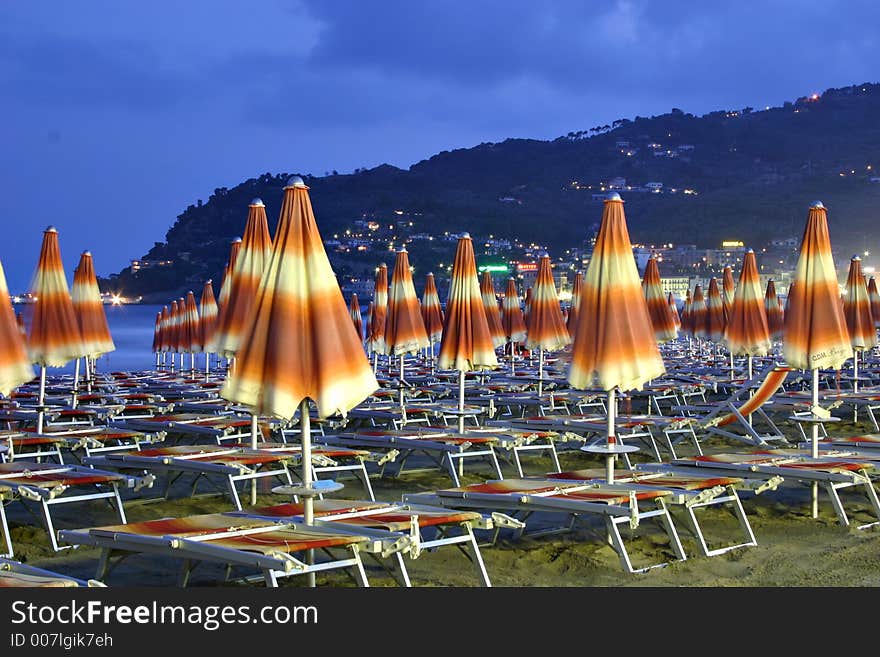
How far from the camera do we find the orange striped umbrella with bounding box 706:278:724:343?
23656 mm

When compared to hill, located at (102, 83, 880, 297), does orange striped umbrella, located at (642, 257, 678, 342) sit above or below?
below

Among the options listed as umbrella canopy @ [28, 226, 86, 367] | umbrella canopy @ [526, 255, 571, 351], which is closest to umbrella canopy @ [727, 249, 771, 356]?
umbrella canopy @ [526, 255, 571, 351]

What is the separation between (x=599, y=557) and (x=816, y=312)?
3.60 meters

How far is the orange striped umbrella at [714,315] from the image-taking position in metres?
23.7

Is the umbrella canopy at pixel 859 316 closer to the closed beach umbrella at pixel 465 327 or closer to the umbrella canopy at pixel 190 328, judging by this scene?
the closed beach umbrella at pixel 465 327

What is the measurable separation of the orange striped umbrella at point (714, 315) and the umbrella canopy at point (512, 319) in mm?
4004

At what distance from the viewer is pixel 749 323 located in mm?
14523

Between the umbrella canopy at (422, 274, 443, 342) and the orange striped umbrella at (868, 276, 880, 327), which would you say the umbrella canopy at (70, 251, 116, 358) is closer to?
the umbrella canopy at (422, 274, 443, 342)

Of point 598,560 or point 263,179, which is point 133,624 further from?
point 263,179

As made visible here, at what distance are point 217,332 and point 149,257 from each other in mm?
139856

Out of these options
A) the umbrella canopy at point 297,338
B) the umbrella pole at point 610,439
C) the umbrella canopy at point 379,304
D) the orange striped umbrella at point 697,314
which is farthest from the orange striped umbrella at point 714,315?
the umbrella canopy at point 297,338

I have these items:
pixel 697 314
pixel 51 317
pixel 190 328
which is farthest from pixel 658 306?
pixel 51 317

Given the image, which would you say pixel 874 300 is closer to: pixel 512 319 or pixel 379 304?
pixel 512 319

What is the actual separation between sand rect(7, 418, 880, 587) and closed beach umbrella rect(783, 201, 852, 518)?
4.16 feet
